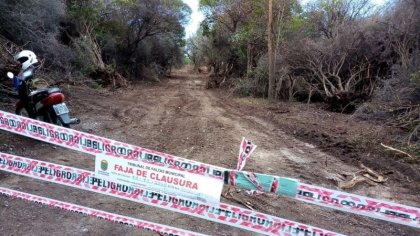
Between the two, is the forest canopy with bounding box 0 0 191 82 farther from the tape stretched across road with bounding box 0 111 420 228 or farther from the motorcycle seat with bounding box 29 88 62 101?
the tape stretched across road with bounding box 0 111 420 228

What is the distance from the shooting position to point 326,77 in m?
15.1

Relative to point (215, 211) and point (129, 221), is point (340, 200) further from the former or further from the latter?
point (129, 221)

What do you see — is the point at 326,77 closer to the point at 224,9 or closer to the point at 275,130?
the point at 275,130

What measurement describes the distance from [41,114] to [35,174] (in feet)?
9.39

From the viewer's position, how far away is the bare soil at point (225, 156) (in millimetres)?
3582

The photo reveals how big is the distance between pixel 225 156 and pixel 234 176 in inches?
142

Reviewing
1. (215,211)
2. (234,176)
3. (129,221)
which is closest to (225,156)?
(129,221)

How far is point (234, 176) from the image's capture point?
2.70 metres

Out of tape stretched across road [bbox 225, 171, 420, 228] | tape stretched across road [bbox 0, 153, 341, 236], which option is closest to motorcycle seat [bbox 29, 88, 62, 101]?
tape stretched across road [bbox 0, 153, 341, 236]

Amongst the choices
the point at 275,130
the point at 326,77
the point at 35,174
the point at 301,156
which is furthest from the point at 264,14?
the point at 35,174

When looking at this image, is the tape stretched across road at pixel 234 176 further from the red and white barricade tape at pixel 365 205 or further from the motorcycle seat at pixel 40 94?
the motorcycle seat at pixel 40 94

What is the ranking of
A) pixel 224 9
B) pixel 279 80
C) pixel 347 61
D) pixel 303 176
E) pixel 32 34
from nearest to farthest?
pixel 303 176, pixel 32 34, pixel 347 61, pixel 279 80, pixel 224 9

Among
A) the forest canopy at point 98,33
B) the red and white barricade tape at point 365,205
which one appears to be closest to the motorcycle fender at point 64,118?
the red and white barricade tape at point 365,205

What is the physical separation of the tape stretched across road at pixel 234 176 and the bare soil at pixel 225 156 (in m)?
0.89
